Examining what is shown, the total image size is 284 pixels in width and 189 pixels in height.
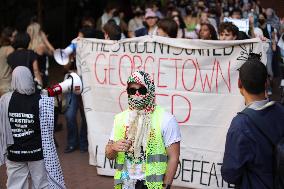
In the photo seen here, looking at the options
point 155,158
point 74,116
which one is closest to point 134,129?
point 155,158

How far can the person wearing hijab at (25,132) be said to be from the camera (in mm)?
5191

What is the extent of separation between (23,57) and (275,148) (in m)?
4.91

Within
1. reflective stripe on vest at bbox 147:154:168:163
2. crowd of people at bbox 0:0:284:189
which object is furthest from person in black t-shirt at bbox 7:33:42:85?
reflective stripe on vest at bbox 147:154:168:163

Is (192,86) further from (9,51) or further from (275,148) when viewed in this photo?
(9,51)

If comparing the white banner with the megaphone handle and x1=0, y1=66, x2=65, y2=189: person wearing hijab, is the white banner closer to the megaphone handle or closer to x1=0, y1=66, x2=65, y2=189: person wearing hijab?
the megaphone handle

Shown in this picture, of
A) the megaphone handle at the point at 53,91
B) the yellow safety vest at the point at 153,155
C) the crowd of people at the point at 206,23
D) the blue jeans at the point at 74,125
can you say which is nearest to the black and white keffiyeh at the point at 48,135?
the megaphone handle at the point at 53,91

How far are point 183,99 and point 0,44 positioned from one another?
432cm

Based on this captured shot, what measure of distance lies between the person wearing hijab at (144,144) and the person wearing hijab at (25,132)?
1426 millimetres

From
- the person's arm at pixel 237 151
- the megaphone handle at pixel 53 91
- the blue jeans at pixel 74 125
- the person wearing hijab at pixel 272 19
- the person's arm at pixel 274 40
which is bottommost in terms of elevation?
the blue jeans at pixel 74 125

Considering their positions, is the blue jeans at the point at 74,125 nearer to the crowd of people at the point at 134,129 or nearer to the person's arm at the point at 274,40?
the crowd of people at the point at 134,129

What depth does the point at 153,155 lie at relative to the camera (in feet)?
12.9

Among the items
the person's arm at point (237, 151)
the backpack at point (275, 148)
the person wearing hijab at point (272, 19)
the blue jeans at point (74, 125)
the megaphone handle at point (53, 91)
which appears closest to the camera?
the backpack at point (275, 148)

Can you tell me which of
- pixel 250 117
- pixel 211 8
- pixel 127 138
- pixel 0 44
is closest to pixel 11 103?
pixel 127 138

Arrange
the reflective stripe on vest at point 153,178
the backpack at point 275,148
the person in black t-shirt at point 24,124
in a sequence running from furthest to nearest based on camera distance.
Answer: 1. the person in black t-shirt at point 24,124
2. the reflective stripe on vest at point 153,178
3. the backpack at point 275,148
